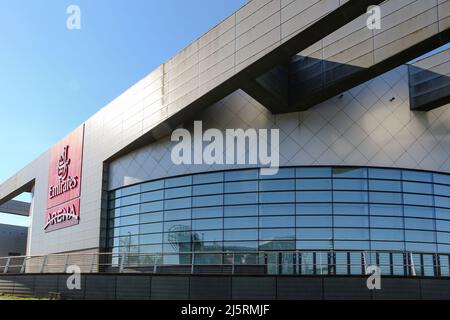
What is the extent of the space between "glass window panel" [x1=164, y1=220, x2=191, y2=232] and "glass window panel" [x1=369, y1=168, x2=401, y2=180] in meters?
9.61

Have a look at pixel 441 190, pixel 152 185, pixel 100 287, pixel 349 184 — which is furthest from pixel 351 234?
pixel 100 287

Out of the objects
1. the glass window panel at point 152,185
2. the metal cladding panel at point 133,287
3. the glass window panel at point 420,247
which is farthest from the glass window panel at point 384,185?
the metal cladding panel at point 133,287

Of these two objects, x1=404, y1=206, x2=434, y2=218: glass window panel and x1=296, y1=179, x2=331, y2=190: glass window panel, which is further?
x1=296, y1=179, x2=331, y2=190: glass window panel

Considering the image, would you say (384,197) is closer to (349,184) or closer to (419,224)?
(349,184)

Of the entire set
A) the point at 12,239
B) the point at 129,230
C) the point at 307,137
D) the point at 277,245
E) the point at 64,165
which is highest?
the point at 64,165

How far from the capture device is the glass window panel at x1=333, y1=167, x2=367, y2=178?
23.3m

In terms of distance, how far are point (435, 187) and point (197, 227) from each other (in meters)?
12.0

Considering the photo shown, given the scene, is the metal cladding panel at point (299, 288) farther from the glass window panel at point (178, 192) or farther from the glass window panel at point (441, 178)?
the glass window panel at point (441, 178)

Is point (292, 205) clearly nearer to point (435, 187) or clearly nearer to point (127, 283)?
point (435, 187)

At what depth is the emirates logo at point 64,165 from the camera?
36.3 metres

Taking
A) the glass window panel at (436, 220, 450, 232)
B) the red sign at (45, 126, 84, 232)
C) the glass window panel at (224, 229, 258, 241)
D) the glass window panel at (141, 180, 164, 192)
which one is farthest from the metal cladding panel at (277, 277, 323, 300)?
the red sign at (45, 126, 84, 232)

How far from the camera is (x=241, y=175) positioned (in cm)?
2473

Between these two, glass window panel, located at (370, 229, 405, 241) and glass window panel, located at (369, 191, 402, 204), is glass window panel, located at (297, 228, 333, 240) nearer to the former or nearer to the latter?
glass window panel, located at (370, 229, 405, 241)

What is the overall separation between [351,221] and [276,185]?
3940 millimetres
